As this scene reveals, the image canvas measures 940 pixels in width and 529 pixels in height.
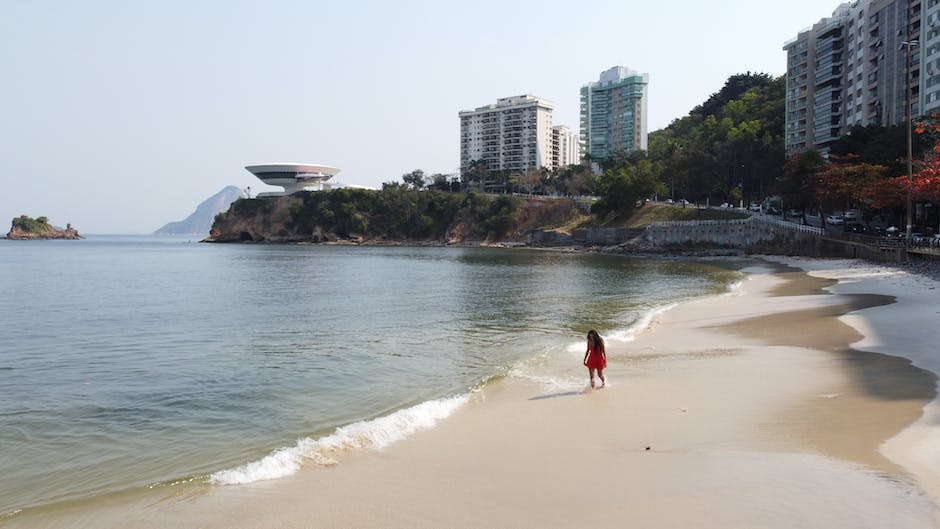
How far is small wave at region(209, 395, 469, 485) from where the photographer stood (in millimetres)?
9445

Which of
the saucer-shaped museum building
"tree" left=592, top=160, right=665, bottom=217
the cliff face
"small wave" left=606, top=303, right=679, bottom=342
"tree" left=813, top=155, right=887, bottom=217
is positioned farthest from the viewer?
the saucer-shaped museum building

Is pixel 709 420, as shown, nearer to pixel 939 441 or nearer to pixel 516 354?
pixel 939 441

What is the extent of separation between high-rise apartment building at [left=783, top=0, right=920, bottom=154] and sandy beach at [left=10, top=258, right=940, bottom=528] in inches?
2706

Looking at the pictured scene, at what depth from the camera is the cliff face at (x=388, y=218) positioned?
471ft

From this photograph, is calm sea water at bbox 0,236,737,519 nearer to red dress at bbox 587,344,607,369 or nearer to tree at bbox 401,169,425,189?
red dress at bbox 587,344,607,369

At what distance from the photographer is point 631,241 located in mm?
101188

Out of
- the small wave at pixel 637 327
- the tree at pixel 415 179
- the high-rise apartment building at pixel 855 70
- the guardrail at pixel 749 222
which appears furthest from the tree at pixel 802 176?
the tree at pixel 415 179

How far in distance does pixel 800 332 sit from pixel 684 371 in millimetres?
7843

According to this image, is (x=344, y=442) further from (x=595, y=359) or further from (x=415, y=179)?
(x=415, y=179)

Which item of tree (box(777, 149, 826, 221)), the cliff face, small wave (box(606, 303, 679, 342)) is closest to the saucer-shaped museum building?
the cliff face

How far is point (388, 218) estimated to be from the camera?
170 m

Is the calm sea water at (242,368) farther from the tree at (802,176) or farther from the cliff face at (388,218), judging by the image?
the cliff face at (388,218)

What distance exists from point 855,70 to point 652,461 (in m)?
107

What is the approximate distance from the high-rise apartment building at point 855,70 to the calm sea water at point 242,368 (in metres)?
55.8
